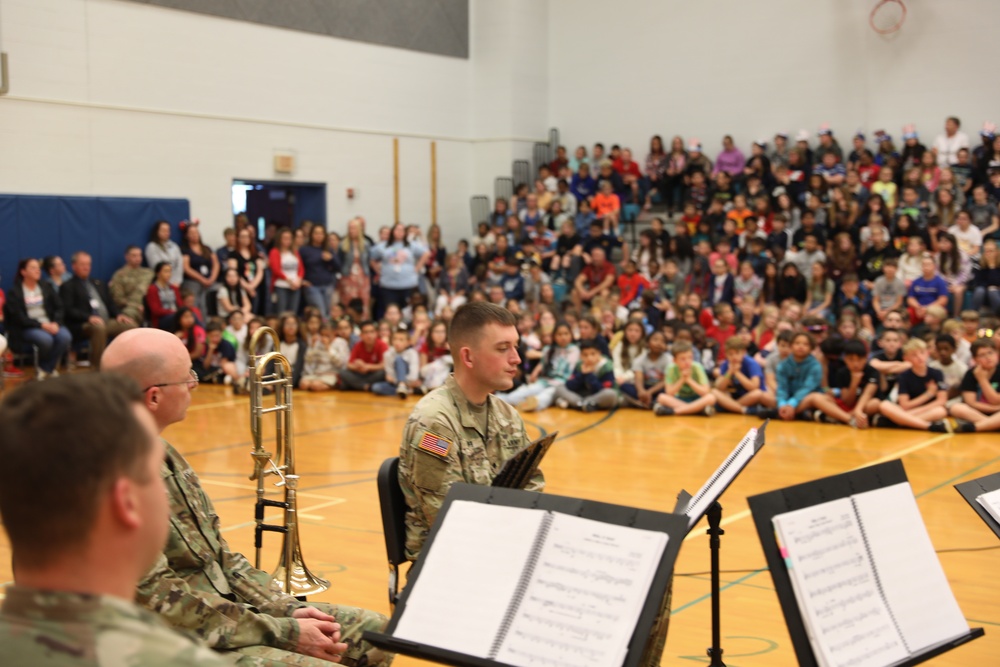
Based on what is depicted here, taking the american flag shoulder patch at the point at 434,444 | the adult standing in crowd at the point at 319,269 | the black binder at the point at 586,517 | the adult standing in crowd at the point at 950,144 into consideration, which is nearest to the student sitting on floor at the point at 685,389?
the adult standing in crowd at the point at 319,269

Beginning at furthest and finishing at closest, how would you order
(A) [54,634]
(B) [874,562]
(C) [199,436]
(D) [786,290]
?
(D) [786,290] → (C) [199,436] → (B) [874,562] → (A) [54,634]

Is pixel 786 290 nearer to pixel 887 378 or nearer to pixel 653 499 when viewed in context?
pixel 887 378

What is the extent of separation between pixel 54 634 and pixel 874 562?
2199mm

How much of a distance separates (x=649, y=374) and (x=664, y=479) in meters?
Answer: 4.15

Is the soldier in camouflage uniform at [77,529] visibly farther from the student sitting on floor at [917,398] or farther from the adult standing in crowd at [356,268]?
the adult standing in crowd at [356,268]

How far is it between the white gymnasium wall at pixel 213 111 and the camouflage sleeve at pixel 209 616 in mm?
12938

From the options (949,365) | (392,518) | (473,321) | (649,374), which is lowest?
(649,374)

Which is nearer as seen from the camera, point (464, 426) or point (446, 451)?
point (446, 451)

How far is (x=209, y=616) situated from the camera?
325 centimetres

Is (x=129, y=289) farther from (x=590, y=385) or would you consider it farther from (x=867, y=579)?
(x=867, y=579)

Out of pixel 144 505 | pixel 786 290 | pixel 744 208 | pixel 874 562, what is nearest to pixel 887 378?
pixel 786 290

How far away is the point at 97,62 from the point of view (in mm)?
15562

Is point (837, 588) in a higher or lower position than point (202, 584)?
higher

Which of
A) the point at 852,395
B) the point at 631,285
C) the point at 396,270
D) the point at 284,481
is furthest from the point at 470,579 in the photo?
the point at 396,270
